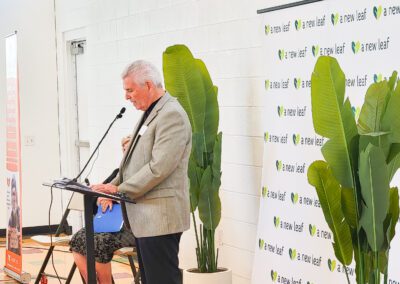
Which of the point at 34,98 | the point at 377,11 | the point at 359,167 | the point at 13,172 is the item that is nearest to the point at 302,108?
the point at 377,11

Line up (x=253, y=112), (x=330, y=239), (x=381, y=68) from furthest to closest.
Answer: (x=253, y=112), (x=330, y=239), (x=381, y=68)

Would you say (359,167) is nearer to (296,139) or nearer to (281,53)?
(296,139)

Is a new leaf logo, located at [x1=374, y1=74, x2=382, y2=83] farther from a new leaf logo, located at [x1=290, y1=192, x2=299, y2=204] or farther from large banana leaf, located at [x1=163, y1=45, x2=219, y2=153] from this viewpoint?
large banana leaf, located at [x1=163, y1=45, x2=219, y2=153]

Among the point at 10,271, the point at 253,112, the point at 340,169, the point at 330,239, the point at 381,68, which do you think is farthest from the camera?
the point at 10,271

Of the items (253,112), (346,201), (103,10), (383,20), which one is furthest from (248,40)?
(103,10)

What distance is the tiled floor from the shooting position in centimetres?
660

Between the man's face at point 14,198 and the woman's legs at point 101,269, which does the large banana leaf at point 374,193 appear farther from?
the man's face at point 14,198

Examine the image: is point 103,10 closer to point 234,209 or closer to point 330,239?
point 234,209

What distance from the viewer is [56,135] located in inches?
355

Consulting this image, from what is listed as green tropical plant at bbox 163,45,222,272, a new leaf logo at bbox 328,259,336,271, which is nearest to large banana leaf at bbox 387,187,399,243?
a new leaf logo at bbox 328,259,336,271

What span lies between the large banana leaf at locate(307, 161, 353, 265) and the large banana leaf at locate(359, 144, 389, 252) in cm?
12

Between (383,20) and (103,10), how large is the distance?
13.4 feet

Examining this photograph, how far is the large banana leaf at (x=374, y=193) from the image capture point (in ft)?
9.85

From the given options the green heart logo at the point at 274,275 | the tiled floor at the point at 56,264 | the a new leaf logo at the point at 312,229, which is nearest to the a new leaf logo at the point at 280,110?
the a new leaf logo at the point at 312,229
